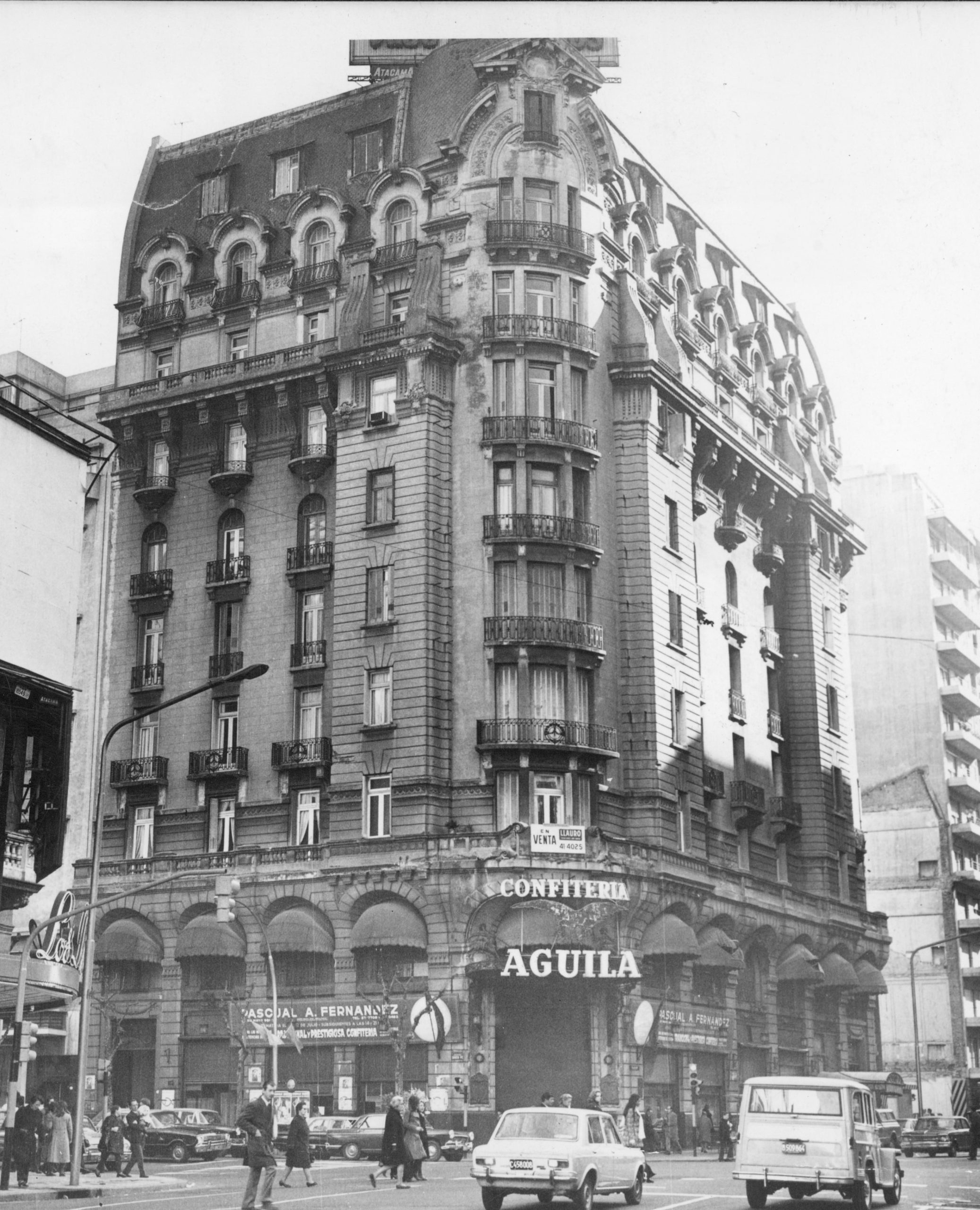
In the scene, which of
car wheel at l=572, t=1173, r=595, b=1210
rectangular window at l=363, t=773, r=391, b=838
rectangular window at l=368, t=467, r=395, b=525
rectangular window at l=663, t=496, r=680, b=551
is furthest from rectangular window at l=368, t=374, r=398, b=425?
car wheel at l=572, t=1173, r=595, b=1210

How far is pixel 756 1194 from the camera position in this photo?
28.8 meters

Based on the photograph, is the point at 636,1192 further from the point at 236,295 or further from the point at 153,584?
the point at 236,295

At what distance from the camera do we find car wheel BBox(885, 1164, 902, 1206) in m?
30.8

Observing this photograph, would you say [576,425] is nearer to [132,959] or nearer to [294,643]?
[294,643]

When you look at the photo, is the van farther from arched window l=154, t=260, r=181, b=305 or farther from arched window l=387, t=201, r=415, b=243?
arched window l=154, t=260, r=181, b=305

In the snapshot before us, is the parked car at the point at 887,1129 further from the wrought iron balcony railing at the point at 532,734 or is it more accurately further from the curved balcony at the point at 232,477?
the curved balcony at the point at 232,477

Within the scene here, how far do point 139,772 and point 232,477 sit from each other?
1229cm

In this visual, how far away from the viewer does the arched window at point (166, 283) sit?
7150 centimetres

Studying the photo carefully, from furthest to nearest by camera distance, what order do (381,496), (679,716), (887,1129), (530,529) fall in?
(679,716) < (381,496) < (530,529) < (887,1129)

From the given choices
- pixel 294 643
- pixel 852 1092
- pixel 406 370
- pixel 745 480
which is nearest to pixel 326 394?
pixel 406 370

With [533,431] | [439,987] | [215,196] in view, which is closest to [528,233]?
[533,431]

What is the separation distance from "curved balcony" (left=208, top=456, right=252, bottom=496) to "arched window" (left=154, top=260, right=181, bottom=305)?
8901mm

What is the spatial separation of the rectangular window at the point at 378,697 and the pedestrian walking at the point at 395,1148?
81.4ft

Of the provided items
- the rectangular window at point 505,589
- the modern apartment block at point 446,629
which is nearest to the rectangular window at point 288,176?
the modern apartment block at point 446,629
